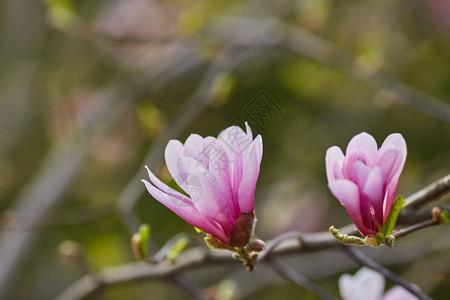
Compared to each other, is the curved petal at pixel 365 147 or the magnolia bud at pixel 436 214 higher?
the curved petal at pixel 365 147

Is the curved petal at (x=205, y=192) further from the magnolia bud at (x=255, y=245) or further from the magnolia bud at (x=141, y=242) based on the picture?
the magnolia bud at (x=141, y=242)

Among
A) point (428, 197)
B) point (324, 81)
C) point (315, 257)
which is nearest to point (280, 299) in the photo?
point (315, 257)

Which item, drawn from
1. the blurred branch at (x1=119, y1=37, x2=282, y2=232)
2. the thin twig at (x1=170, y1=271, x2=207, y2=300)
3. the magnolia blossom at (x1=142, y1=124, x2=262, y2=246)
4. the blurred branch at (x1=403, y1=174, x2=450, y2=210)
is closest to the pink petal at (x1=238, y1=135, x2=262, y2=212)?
the magnolia blossom at (x1=142, y1=124, x2=262, y2=246)

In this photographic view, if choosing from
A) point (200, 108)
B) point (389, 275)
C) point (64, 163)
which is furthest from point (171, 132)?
point (64, 163)

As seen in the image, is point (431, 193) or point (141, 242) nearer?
point (431, 193)

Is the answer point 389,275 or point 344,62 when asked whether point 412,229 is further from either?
point 344,62

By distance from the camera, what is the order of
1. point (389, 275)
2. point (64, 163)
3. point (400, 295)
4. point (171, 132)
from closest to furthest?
point (389, 275), point (400, 295), point (171, 132), point (64, 163)

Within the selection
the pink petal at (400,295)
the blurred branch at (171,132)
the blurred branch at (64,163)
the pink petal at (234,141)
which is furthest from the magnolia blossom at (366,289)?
the blurred branch at (64,163)
